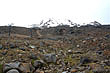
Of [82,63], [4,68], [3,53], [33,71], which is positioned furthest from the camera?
[3,53]

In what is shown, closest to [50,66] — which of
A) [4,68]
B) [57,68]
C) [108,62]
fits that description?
[57,68]

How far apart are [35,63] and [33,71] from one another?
21.6 inches

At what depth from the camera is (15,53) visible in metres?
8.77

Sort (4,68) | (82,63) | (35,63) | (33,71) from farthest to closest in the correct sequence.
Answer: (82,63) → (35,63) → (33,71) → (4,68)

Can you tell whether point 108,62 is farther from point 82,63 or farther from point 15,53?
point 15,53

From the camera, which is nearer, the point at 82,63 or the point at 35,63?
the point at 35,63

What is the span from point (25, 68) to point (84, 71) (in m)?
2.69

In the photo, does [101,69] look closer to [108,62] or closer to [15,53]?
[108,62]

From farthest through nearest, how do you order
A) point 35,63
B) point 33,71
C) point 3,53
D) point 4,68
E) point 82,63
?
1. point 3,53
2. point 82,63
3. point 35,63
4. point 33,71
5. point 4,68

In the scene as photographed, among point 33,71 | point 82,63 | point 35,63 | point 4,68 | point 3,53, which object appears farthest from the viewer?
point 3,53

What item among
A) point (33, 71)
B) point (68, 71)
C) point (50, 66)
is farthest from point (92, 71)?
point (33, 71)

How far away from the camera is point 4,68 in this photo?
20.2 ft

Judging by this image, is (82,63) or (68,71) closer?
(68,71)

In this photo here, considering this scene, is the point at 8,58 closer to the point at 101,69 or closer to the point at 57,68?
the point at 57,68
